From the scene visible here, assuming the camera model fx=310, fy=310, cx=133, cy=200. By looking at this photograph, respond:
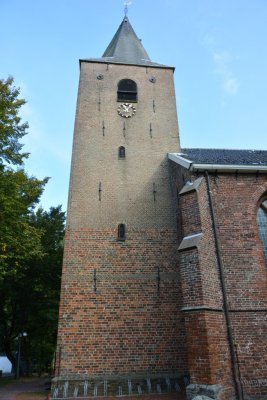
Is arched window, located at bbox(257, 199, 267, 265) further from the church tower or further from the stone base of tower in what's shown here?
the stone base of tower

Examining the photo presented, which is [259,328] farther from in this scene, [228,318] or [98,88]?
[98,88]

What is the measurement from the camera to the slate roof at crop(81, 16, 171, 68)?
50.2 ft

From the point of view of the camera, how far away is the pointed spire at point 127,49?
15.7m

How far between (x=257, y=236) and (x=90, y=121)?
805 centimetres

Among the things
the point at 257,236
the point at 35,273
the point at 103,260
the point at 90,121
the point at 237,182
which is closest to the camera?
the point at 257,236

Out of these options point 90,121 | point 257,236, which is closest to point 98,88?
point 90,121

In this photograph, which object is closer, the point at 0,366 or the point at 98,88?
the point at 98,88

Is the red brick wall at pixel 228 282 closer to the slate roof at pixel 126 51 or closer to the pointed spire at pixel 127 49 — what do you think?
the slate roof at pixel 126 51

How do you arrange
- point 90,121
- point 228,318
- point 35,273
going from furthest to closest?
point 35,273 → point 90,121 → point 228,318

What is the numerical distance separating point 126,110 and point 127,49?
5.32m

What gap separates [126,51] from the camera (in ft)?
54.0

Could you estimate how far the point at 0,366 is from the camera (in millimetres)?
35375

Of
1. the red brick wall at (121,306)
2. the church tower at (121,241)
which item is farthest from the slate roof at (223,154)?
the red brick wall at (121,306)

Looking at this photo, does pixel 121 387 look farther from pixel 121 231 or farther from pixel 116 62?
pixel 116 62
